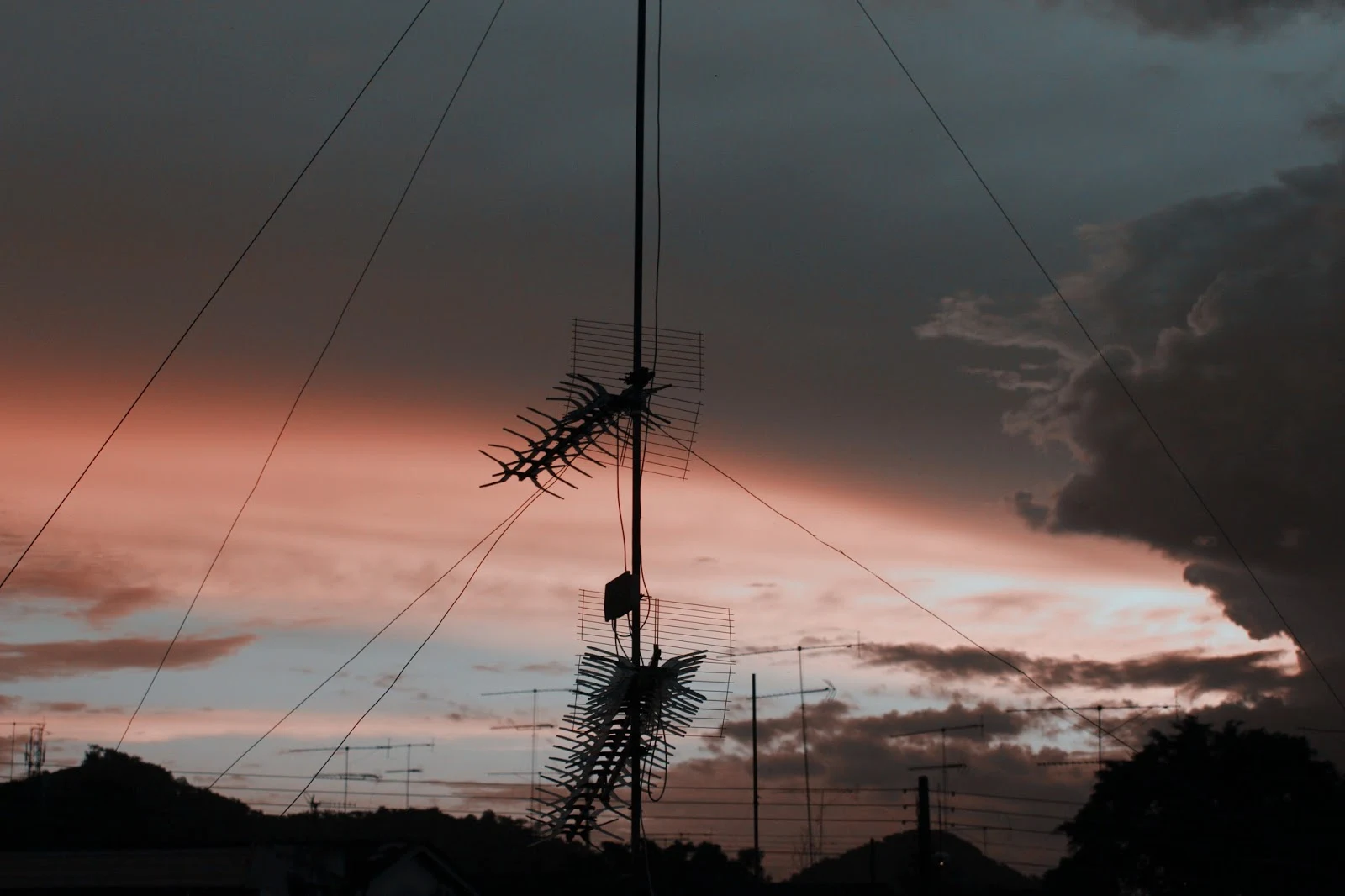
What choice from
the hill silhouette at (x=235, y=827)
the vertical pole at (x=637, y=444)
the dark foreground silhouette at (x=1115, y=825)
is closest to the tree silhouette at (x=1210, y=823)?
the dark foreground silhouette at (x=1115, y=825)

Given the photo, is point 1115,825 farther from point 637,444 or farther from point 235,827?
point 637,444

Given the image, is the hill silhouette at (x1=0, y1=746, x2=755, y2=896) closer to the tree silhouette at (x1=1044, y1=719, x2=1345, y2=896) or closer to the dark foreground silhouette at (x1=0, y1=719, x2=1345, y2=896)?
the dark foreground silhouette at (x1=0, y1=719, x2=1345, y2=896)

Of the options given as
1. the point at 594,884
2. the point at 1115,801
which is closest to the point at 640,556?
the point at 594,884

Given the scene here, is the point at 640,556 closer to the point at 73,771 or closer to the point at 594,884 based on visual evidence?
the point at 594,884

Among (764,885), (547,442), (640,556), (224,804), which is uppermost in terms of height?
(547,442)

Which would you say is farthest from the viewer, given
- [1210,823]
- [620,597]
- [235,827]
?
[1210,823]

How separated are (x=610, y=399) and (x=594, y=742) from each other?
3.32 meters

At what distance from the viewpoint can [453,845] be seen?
5797 centimetres

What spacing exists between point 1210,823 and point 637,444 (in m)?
40.5

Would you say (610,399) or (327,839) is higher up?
(610,399)

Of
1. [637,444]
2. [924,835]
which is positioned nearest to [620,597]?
[637,444]

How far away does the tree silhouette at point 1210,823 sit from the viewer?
153ft

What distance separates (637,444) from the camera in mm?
14859

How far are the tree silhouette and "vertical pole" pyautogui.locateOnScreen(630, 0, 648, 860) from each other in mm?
37221
